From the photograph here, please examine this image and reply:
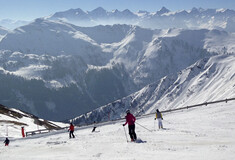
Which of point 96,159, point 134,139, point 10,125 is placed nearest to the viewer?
point 96,159

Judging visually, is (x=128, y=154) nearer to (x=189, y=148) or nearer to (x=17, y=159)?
(x=189, y=148)

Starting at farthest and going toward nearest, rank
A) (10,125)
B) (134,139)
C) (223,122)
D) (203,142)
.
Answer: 1. (10,125)
2. (223,122)
3. (134,139)
4. (203,142)

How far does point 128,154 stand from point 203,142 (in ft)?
17.9

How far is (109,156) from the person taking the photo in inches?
652

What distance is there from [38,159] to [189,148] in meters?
8.44

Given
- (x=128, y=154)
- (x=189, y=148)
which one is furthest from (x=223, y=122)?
(x=128, y=154)

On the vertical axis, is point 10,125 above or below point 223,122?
above

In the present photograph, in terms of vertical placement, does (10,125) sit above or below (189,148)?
above

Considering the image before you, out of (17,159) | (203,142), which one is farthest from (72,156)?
(203,142)

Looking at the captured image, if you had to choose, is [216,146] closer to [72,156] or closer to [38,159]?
[72,156]

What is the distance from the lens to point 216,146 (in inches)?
687

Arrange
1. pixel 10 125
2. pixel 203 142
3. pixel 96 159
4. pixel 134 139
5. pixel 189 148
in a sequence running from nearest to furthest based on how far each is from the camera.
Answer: pixel 96 159 → pixel 189 148 → pixel 203 142 → pixel 134 139 → pixel 10 125

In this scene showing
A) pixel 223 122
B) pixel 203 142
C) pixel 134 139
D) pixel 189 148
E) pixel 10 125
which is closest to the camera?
pixel 189 148

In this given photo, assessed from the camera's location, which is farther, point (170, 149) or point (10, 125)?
point (10, 125)
